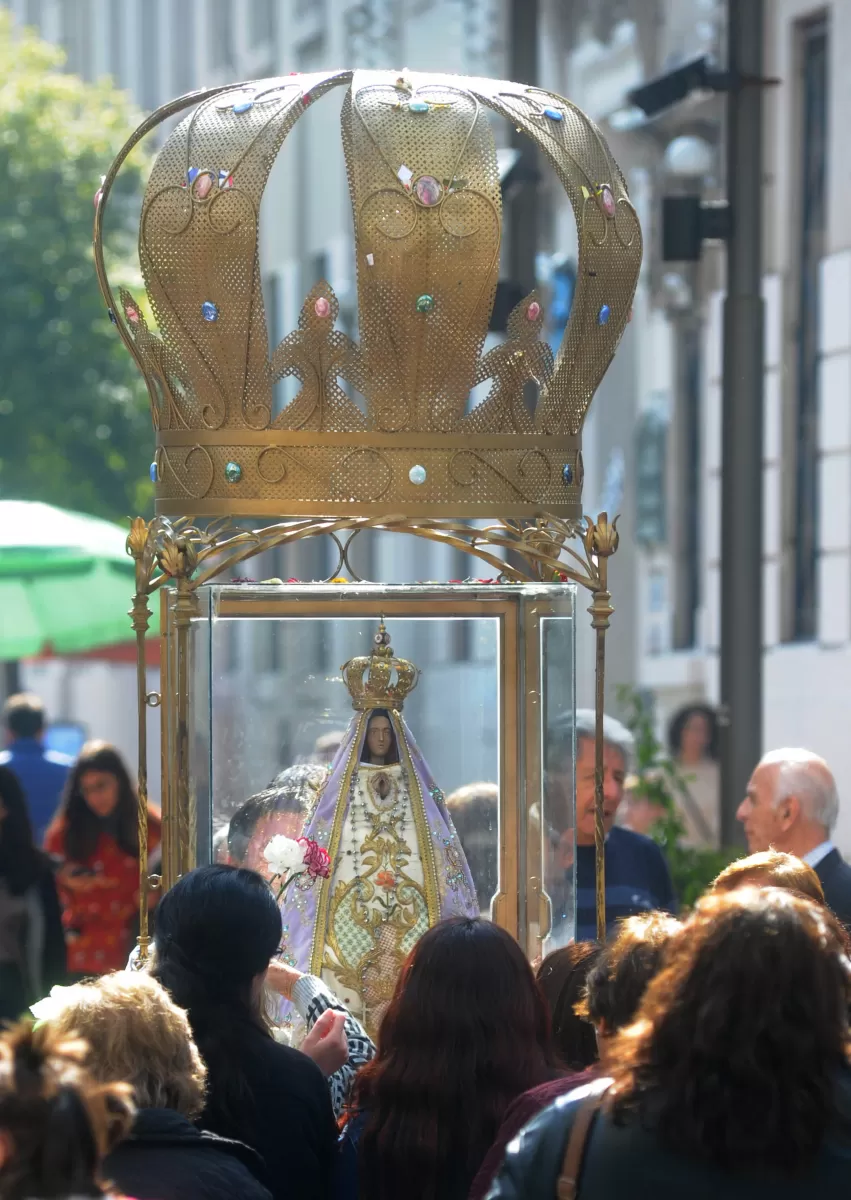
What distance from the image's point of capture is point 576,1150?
10.6 ft

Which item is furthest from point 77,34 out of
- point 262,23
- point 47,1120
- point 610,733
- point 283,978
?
point 47,1120

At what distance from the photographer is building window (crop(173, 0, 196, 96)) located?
27.4 metres

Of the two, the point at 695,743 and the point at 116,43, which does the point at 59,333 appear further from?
the point at 695,743

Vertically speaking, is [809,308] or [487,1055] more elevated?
[809,308]

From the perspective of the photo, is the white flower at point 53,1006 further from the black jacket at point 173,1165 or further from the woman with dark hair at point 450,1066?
the woman with dark hair at point 450,1066

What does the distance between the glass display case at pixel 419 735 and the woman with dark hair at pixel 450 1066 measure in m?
1.77

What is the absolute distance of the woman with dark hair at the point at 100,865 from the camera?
8.53 m

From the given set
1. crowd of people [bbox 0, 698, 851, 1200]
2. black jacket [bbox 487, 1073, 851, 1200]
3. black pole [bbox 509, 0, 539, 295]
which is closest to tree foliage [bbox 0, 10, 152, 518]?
black pole [bbox 509, 0, 539, 295]

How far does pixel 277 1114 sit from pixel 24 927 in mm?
3842

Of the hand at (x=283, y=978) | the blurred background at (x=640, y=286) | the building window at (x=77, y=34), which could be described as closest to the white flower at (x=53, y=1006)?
the hand at (x=283, y=978)

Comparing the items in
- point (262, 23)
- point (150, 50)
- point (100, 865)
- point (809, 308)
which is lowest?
point (100, 865)

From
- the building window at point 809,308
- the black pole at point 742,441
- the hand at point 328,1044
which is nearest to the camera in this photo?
the hand at point 328,1044

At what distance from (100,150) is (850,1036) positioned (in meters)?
19.7

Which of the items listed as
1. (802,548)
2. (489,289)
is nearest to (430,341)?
(489,289)
